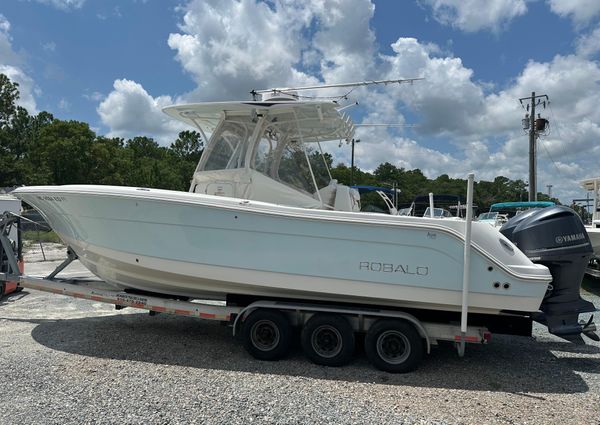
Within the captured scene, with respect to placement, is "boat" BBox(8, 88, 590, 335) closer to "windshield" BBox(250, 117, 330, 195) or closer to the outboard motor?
the outboard motor

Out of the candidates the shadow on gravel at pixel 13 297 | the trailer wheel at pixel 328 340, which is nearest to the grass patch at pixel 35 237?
the shadow on gravel at pixel 13 297

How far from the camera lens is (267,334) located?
5.26m

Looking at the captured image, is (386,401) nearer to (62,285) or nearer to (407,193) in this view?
(62,285)

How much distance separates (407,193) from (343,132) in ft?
168

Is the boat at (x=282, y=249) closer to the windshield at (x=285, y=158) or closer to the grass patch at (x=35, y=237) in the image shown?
the windshield at (x=285, y=158)

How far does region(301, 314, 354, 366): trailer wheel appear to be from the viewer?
5031mm

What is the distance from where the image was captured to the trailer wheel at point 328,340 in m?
5.03

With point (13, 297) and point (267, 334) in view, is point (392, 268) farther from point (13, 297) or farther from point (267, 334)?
point (13, 297)

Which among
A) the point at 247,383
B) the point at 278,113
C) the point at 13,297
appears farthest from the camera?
the point at 13,297

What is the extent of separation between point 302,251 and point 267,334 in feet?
3.43

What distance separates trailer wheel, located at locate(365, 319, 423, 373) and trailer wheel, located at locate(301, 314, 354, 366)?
22 centimetres

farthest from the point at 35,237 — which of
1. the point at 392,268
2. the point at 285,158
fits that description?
the point at 392,268

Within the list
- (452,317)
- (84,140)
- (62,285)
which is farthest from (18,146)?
(452,317)

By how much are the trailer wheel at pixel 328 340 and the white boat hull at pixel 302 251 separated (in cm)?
25
